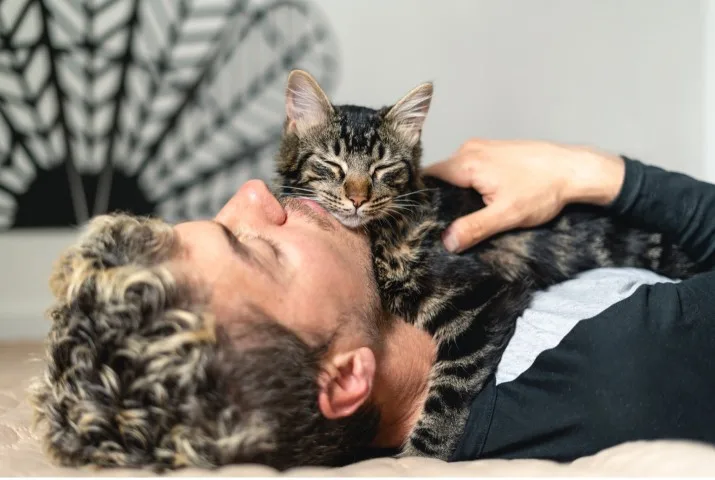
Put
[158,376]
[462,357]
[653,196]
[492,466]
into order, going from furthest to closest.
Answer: [653,196] < [462,357] < [492,466] < [158,376]

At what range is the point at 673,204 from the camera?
4.78ft

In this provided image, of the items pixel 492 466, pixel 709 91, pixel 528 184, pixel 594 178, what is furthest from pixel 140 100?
pixel 709 91

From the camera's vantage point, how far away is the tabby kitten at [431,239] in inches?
50.9

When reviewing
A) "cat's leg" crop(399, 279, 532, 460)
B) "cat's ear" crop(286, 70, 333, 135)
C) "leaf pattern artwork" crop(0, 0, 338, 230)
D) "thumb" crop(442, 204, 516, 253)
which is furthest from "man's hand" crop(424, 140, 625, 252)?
"leaf pattern artwork" crop(0, 0, 338, 230)

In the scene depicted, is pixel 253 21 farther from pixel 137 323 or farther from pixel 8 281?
pixel 137 323

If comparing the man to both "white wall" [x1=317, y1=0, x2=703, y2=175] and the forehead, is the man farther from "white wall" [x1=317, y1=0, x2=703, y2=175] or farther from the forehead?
"white wall" [x1=317, y1=0, x2=703, y2=175]

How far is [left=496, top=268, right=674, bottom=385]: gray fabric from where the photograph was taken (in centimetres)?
120

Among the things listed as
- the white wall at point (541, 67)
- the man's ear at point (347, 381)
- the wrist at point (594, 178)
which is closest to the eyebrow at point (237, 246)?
the man's ear at point (347, 381)

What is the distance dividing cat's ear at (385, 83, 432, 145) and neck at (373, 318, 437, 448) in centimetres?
58

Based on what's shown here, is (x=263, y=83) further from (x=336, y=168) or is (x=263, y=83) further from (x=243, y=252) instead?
(x=243, y=252)

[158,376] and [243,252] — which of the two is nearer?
[158,376]

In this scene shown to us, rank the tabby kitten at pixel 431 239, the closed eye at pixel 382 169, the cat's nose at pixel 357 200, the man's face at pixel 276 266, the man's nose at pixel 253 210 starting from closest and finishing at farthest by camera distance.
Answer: the man's face at pixel 276 266, the man's nose at pixel 253 210, the tabby kitten at pixel 431 239, the cat's nose at pixel 357 200, the closed eye at pixel 382 169

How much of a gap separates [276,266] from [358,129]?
665mm

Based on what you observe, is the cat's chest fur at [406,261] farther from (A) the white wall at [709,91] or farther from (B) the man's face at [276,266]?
(A) the white wall at [709,91]
